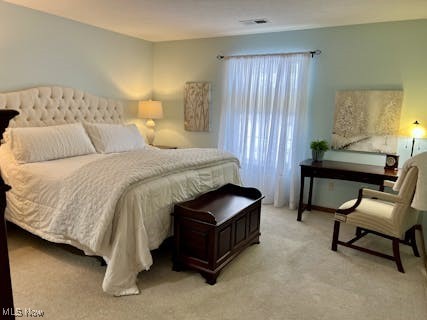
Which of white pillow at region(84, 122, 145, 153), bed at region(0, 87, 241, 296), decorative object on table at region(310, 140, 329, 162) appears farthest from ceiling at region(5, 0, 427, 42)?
decorative object on table at region(310, 140, 329, 162)

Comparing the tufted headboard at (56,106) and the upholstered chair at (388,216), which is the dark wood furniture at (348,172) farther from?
the tufted headboard at (56,106)

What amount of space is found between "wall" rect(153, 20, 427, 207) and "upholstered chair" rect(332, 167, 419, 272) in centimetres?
112

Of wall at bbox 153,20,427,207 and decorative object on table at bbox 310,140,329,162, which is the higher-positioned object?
wall at bbox 153,20,427,207

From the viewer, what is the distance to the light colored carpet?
2.18 meters

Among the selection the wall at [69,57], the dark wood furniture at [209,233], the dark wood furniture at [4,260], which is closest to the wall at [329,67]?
the wall at [69,57]

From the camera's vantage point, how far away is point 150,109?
16.7 ft

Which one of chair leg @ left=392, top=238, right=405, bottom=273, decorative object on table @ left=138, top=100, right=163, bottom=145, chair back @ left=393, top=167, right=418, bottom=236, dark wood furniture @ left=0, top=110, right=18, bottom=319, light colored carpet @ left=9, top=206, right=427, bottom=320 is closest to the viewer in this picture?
dark wood furniture @ left=0, top=110, right=18, bottom=319

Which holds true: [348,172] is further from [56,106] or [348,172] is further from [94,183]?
[56,106]

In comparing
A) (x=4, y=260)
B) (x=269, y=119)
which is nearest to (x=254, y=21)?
(x=269, y=119)

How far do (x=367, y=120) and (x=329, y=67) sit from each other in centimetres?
88

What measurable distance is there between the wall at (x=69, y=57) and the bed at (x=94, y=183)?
0.77 feet

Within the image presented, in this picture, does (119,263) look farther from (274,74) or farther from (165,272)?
(274,74)

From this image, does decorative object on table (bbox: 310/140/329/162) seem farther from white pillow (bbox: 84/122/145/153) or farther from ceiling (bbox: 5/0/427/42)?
white pillow (bbox: 84/122/145/153)

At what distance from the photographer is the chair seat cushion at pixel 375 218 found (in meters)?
2.82
